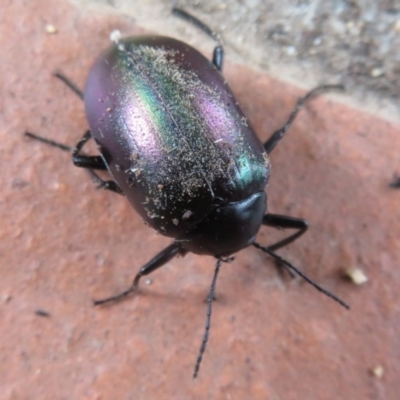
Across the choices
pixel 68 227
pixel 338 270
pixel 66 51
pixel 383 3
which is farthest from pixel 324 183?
pixel 66 51

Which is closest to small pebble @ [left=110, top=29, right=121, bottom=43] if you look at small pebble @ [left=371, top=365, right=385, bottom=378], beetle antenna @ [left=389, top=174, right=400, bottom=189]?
beetle antenna @ [left=389, top=174, right=400, bottom=189]

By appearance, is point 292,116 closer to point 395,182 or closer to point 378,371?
point 395,182

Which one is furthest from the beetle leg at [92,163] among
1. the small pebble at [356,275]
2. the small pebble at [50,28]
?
the small pebble at [356,275]

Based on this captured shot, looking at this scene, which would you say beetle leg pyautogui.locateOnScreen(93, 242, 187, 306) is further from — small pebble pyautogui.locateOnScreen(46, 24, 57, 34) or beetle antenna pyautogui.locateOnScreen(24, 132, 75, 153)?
small pebble pyautogui.locateOnScreen(46, 24, 57, 34)

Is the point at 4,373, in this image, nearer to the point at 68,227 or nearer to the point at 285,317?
the point at 68,227

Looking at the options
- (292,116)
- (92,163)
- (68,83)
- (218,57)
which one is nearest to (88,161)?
(92,163)
